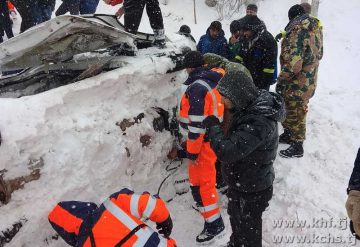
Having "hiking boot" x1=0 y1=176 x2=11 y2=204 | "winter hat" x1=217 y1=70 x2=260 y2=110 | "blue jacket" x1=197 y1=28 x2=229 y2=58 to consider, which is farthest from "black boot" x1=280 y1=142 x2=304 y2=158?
"hiking boot" x1=0 y1=176 x2=11 y2=204

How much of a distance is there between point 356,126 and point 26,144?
5.04 metres

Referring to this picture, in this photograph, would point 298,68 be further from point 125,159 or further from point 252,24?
point 125,159

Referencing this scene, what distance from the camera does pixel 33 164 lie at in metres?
2.49

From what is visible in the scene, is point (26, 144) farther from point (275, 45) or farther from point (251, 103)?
point (275, 45)

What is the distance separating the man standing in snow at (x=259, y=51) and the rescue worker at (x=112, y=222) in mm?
3026

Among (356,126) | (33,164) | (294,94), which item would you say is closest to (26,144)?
(33,164)

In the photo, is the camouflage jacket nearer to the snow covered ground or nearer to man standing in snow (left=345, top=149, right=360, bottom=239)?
the snow covered ground

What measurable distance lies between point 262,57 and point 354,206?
117 inches

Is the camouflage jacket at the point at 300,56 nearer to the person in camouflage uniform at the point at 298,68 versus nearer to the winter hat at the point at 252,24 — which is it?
the person in camouflage uniform at the point at 298,68

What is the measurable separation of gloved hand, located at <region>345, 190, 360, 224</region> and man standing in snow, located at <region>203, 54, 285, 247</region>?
0.69 m

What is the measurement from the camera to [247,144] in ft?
8.45

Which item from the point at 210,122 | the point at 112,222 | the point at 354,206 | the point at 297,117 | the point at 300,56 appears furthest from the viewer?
the point at 297,117

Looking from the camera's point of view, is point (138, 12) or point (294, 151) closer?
point (138, 12)

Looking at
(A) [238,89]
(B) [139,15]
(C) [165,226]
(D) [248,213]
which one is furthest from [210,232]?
(B) [139,15]
